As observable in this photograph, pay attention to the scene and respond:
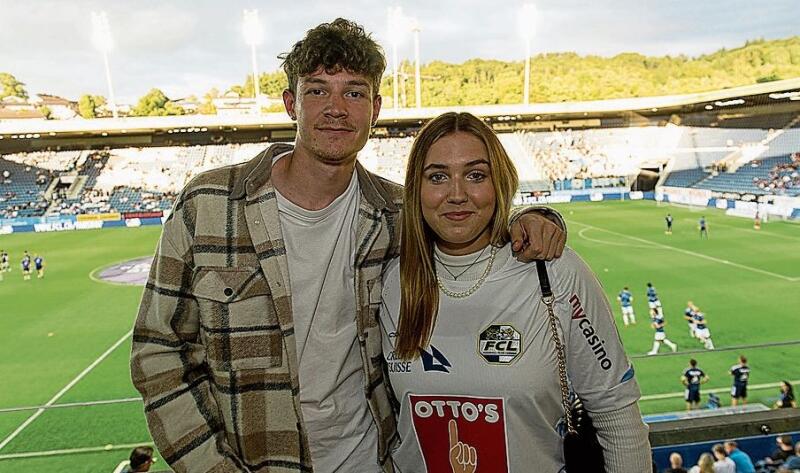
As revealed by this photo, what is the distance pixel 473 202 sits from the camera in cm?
227

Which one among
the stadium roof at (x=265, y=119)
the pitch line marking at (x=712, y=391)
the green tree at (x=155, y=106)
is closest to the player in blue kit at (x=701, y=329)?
the pitch line marking at (x=712, y=391)

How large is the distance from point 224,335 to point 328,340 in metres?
0.41

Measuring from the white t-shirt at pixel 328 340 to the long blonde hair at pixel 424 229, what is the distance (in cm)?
26

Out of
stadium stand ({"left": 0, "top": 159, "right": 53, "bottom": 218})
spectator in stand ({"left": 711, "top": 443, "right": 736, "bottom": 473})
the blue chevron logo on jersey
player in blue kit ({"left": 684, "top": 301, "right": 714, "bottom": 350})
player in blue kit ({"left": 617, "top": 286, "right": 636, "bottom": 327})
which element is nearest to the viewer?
the blue chevron logo on jersey

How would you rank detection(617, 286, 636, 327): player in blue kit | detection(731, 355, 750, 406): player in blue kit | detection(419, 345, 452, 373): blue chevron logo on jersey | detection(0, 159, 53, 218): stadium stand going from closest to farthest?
detection(419, 345, 452, 373): blue chevron logo on jersey
detection(731, 355, 750, 406): player in blue kit
detection(617, 286, 636, 327): player in blue kit
detection(0, 159, 53, 218): stadium stand

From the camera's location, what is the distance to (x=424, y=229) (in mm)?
2381

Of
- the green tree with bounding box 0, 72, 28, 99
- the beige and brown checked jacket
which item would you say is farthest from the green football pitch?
the green tree with bounding box 0, 72, 28, 99

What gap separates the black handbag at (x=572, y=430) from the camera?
2.14 metres

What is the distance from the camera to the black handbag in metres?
2.14

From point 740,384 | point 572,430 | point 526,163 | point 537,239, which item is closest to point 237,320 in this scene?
point 537,239

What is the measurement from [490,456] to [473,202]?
0.93 m

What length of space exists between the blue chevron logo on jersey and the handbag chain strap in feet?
1.30

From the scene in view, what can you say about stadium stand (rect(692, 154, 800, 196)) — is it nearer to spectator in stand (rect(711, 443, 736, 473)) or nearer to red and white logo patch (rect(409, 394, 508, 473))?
spectator in stand (rect(711, 443, 736, 473))

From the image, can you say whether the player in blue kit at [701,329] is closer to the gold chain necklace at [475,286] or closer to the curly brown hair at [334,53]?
the gold chain necklace at [475,286]
